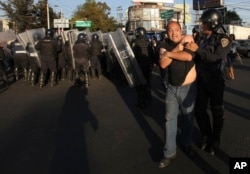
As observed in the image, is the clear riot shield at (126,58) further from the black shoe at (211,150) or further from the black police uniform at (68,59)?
the black shoe at (211,150)

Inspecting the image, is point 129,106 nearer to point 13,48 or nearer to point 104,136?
point 104,136

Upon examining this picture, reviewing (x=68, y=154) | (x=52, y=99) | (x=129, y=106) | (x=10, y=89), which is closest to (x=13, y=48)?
(x=10, y=89)

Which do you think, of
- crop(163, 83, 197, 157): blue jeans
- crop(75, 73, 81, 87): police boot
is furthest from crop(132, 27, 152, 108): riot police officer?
crop(75, 73, 81, 87): police boot

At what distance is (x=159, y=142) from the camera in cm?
617

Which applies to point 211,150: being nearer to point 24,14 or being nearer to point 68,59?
point 68,59

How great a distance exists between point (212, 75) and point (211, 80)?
0.22ft

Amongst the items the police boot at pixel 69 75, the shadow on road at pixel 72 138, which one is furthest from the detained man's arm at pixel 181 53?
the police boot at pixel 69 75

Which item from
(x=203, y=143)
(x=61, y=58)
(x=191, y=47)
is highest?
(x=191, y=47)

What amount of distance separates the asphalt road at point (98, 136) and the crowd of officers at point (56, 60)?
2589mm

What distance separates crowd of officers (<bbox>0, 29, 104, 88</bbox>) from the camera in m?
13.8

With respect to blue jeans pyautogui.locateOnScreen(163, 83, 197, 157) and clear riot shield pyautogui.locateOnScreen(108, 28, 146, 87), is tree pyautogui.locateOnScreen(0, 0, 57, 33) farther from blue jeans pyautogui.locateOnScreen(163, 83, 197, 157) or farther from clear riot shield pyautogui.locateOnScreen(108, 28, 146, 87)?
blue jeans pyautogui.locateOnScreen(163, 83, 197, 157)

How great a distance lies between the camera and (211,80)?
5.26 metres

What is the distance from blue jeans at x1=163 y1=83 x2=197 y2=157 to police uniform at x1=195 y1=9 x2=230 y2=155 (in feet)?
0.53

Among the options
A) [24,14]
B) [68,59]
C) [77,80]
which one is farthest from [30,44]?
[24,14]
